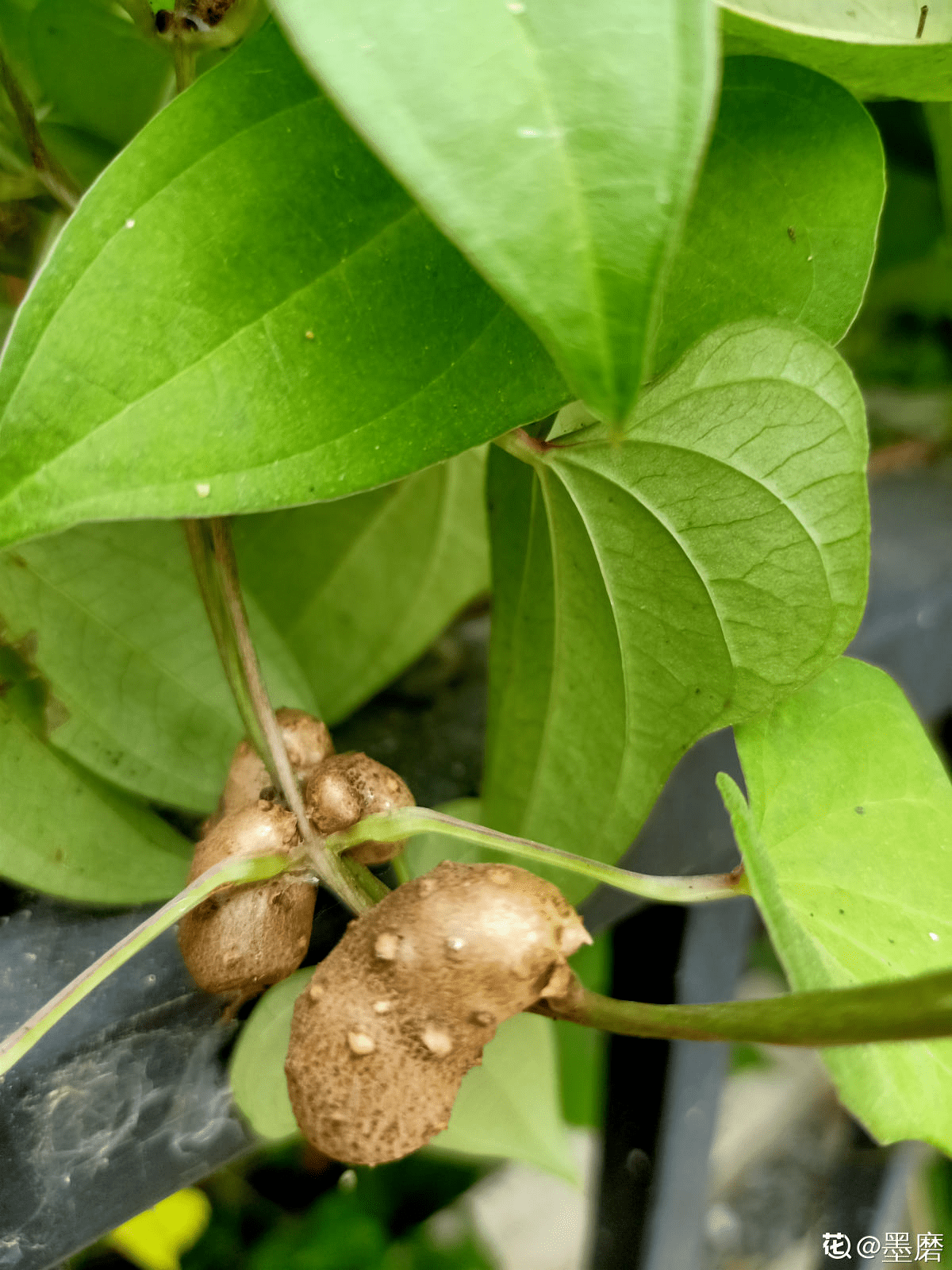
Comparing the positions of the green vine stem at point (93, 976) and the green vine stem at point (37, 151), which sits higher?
the green vine stem at point (37, 151)

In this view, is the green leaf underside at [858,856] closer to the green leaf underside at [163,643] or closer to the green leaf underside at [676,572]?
the green leaf underside at [676,572]

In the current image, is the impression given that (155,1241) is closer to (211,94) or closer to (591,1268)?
(591,1268)

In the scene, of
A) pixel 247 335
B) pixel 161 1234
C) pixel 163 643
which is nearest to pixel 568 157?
pixel 247 335

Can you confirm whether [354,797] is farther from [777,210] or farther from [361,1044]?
[777,210]

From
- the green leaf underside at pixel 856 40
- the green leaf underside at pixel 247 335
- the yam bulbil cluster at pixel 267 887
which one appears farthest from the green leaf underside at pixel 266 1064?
the green leaf underside at pixel 856 40

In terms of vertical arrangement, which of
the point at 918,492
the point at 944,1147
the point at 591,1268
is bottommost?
the point at 591,1268

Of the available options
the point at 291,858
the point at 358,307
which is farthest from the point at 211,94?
the point at 291,858

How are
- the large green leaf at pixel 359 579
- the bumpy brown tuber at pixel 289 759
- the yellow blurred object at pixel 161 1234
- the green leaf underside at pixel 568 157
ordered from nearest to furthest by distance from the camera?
1. the green leaf underside at pixel 568 157
2. the bumpy brown tuber at pixel 289 759
3. the large green leaf at pixel 359 579
4. the yellow blurred object at pixel 161 1234

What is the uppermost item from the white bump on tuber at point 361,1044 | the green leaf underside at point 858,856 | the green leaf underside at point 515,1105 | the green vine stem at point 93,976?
the green vine stem at point 93,976

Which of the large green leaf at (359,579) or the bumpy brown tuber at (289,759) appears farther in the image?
the large green leaf at (359,579)
